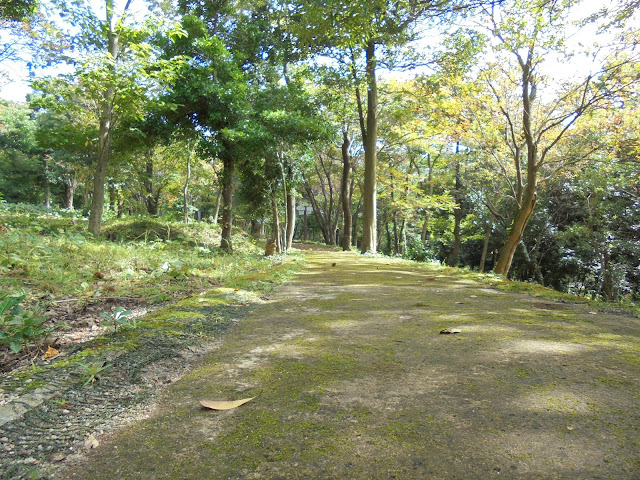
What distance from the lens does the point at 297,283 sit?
5117 millimetres

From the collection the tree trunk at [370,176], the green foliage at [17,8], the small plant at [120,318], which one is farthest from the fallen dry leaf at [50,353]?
the tree trunk at [370,176]

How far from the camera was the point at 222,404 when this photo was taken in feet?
4.56

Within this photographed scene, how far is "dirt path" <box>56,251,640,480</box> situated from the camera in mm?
1020

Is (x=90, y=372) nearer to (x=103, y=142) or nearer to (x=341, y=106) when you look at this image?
(x=103, y=142)

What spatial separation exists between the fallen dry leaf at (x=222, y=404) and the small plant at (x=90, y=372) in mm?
474

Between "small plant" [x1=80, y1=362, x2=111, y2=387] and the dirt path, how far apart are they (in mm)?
301

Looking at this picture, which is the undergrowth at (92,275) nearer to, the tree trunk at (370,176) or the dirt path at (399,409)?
the dirt path at (399,409)

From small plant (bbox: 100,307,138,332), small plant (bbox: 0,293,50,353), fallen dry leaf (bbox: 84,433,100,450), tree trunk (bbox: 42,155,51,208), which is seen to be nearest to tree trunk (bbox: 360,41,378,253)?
small plant (bbox: 100,307,138,332)

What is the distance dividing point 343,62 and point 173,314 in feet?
36.4

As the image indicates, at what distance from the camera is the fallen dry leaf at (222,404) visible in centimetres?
137

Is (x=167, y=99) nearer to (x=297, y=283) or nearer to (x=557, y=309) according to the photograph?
(x=297, y=283)

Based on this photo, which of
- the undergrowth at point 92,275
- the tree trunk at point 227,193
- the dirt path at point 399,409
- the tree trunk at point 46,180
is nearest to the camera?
the dirt path at point 399,409

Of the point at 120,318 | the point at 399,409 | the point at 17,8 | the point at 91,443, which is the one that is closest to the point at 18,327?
the point at 120,318

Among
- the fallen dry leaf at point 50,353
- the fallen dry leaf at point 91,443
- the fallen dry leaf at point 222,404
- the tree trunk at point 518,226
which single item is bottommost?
the fallen dry leaf at point 91,443
